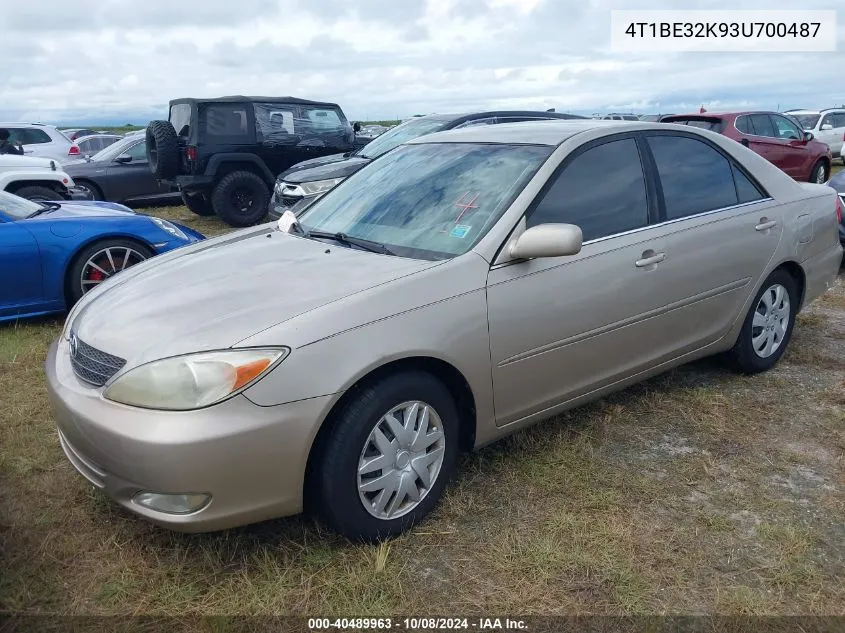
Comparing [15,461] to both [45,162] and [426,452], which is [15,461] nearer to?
[426,452]

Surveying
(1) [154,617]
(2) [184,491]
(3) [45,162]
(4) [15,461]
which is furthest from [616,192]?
(3) [45,162]

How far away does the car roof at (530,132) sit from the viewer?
11.2ft

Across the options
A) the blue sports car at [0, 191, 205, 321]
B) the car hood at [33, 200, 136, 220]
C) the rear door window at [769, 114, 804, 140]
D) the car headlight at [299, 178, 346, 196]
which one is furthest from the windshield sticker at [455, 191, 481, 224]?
the rear door window at [769, 114, 804, 140]

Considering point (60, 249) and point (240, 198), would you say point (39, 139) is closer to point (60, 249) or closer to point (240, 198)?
point (240, 198)

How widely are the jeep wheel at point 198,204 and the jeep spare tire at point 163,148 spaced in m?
0.72

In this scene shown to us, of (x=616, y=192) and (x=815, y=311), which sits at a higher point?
(x=616, y=192)

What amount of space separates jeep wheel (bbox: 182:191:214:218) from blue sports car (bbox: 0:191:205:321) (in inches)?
204

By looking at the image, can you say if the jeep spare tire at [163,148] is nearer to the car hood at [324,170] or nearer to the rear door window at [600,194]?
the car hood at [324,170]

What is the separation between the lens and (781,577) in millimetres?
2521

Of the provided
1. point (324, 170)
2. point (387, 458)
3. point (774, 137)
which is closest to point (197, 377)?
point (387, 458)

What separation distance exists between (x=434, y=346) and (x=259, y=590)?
1036 millimetres

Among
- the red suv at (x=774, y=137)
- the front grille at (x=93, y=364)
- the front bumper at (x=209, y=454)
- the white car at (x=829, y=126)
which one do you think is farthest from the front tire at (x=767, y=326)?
the white car at (x=829, y=126)

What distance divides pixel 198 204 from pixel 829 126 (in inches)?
634

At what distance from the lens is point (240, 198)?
10484 mm
